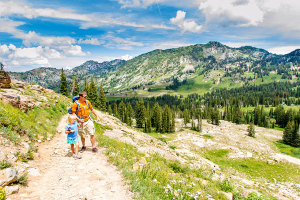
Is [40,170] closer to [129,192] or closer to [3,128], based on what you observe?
[3,128]

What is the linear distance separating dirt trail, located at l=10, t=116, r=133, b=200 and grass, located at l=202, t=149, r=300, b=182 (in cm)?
2753

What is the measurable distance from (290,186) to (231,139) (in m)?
44.0

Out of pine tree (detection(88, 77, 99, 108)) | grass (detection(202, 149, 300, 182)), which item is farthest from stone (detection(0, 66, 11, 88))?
pine tree (detection(88, 77, 99, 108))

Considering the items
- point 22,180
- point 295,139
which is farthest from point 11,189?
point 295,139

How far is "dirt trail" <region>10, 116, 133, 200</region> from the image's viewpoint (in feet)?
19.8

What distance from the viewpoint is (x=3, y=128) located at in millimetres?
8844

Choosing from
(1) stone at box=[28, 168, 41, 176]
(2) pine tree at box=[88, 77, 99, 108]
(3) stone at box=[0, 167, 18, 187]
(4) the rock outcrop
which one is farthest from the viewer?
(2) pine tree at box=[88, 77, 99, 108]

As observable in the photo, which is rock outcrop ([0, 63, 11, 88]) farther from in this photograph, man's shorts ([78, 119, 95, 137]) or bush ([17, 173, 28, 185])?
bush ([17, 173, 28, 185])

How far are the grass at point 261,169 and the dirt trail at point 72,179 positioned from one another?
90.3 feet

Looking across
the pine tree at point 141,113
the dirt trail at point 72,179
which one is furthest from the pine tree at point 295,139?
the dirt trail at point 72,179

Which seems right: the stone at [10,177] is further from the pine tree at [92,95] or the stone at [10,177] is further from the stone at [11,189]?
the pine tree at [92,95]

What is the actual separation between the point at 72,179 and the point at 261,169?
43.3 metres

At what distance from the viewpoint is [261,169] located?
117ft

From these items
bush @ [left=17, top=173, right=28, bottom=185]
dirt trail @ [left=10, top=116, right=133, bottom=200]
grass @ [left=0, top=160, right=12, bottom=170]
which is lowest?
dirt trail @ [left=10, top=116, right=133, bottom=200]
